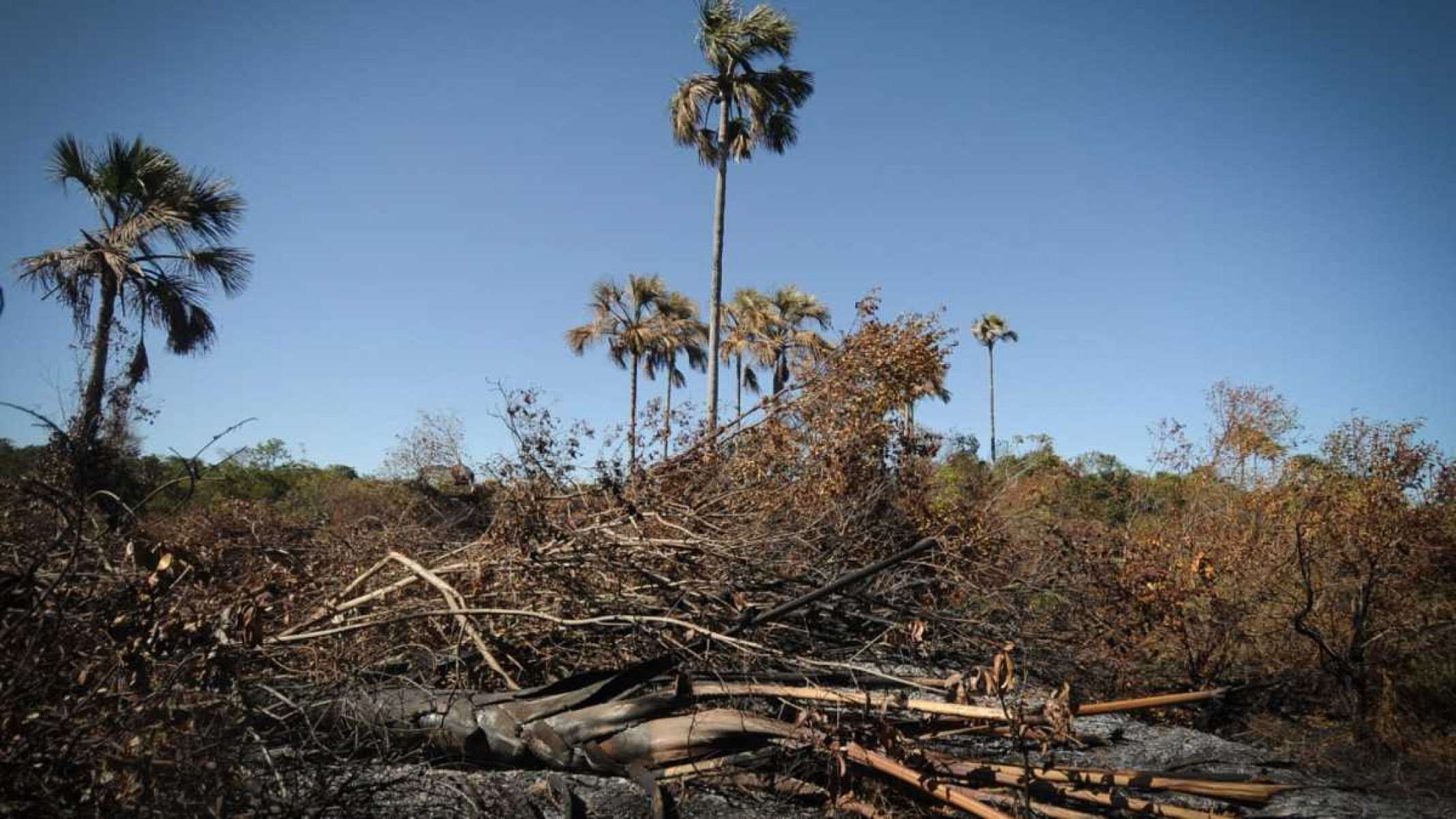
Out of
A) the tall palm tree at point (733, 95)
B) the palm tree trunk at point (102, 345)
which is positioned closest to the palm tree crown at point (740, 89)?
the tall palm tree at point (733, 95)

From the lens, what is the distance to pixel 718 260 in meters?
15.4

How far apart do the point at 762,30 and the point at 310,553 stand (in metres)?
14.5

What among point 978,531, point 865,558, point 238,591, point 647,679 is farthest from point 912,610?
point 238,591

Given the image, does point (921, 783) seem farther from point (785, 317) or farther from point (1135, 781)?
point (785, 317)

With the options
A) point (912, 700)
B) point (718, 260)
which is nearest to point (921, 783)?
point (912, 700)

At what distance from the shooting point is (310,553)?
14.2 ft

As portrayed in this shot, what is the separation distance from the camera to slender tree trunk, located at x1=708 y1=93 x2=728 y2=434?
48.1ft

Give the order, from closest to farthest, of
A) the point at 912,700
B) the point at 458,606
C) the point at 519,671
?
1. the point at 912,700
2. the point at 458,606
3. the point at 519,671

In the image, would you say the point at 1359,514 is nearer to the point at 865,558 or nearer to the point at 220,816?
the point at 865,558

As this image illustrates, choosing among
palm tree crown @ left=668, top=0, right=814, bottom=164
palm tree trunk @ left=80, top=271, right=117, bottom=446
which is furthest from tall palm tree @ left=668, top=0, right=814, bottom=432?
palm tree trunk @ left=80, top=271, right=117, bottom=446

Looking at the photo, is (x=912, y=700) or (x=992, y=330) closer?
(x=912, y=700)

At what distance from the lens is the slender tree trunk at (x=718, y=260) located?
14648 mm

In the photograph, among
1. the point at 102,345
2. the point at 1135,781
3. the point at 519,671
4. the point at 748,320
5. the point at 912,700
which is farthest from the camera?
the point at 748,320

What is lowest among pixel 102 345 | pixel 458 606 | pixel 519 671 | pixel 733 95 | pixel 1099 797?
pixel 1099 797
